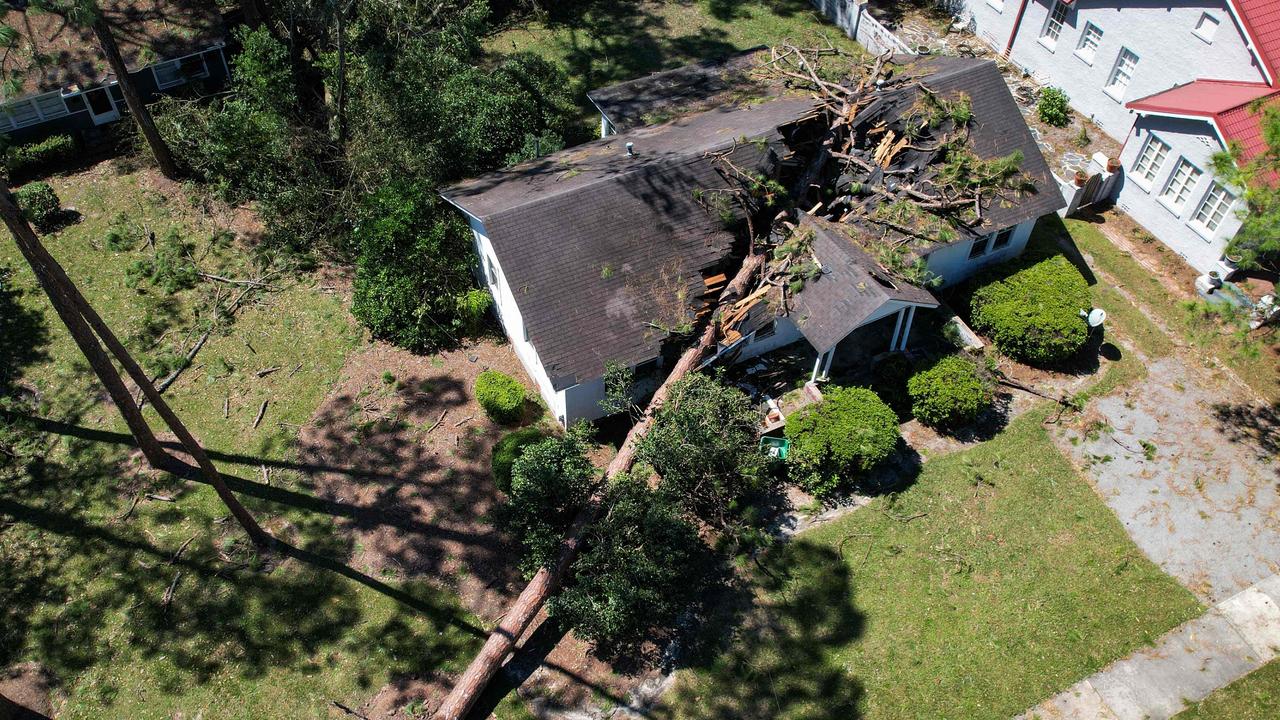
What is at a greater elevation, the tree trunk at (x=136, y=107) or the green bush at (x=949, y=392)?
the tree trunk at (x=136, y=107)

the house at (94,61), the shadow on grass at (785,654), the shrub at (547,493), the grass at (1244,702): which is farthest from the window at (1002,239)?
the house at (94,61)

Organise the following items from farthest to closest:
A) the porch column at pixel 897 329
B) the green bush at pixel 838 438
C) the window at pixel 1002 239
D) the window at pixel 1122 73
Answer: the window at pixel 1122 73 → the window at pixel 1002 239 → the porch column at pixel 897 329 → the green bush at pixel 838 438

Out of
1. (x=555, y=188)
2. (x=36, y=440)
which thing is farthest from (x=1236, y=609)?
(x=36, y=440)

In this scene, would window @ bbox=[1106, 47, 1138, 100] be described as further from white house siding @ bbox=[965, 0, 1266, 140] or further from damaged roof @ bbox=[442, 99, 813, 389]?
damaged roof @ bbox=[442, 99, 813, 389]

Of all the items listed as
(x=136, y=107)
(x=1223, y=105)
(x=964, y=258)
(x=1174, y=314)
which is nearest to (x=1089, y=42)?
(x=1223, y=105)

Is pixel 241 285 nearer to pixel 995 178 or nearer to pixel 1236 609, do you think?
Answer: pixel 995 178

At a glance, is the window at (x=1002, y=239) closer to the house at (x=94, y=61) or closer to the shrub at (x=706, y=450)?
the shrub at (x=706, y=450)

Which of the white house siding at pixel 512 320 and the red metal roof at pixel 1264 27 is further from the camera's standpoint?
the red metal roof at pixel 1264 27

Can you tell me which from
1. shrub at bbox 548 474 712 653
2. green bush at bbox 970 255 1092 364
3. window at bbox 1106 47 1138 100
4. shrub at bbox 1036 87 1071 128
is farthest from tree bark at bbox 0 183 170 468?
window at bbox 1106 47 1138 100
